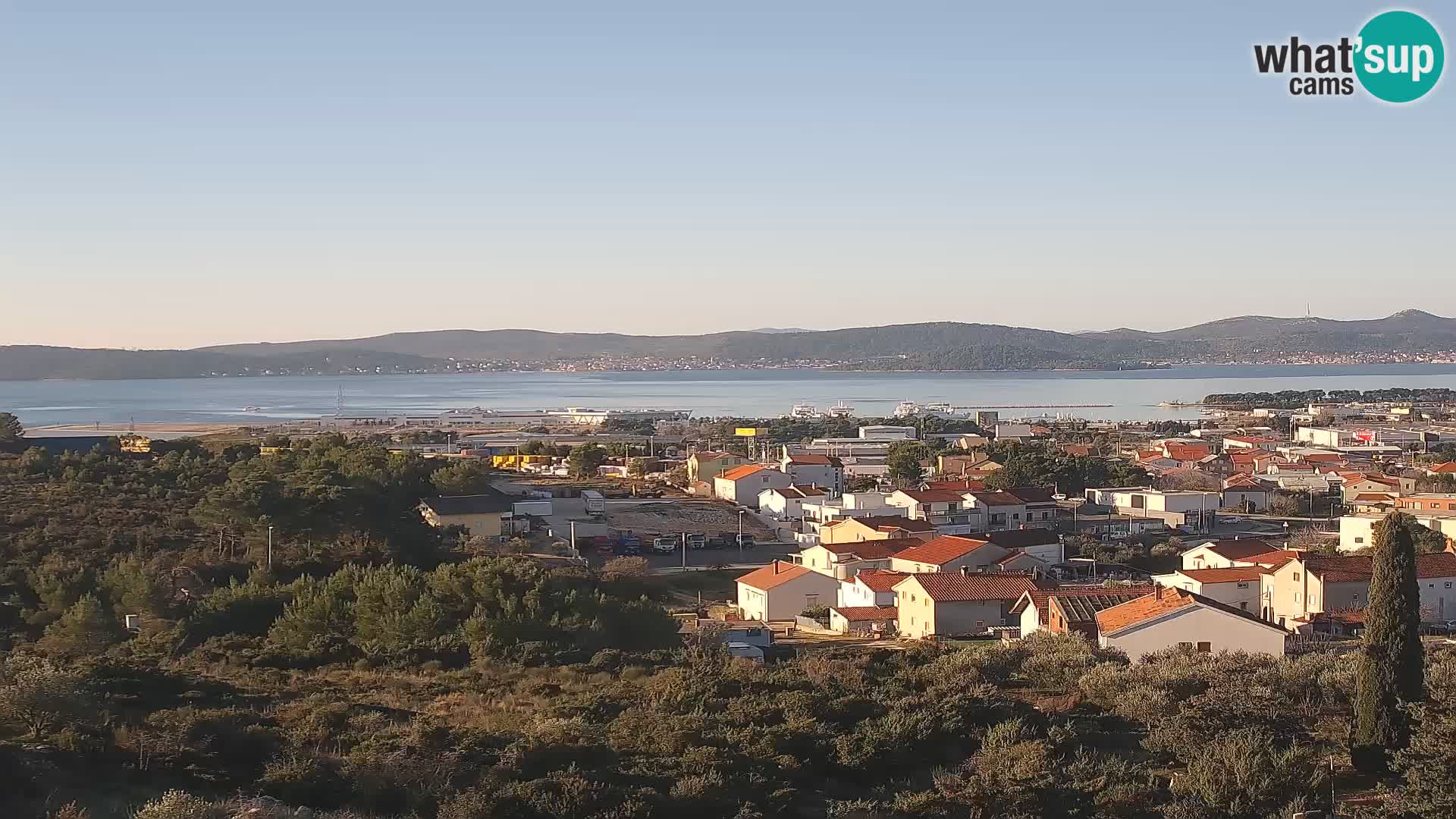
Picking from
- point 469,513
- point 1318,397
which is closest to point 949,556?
point 469,513

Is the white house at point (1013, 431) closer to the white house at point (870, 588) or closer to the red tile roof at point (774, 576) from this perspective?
the red tile roof at point (774, 576)

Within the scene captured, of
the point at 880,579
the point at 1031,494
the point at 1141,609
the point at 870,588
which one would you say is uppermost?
the point at 1141,609

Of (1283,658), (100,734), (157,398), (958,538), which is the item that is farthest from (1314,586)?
(157,398)

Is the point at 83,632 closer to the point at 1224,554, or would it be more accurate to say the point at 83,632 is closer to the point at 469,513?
the point at 469,513

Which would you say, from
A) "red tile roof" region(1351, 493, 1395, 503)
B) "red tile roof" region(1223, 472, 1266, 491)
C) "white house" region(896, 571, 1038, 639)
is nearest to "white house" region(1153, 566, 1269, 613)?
"white house" region(896, 571, 1038, 639)

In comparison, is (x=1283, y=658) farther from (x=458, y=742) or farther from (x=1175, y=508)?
(x=1175, y=508)
